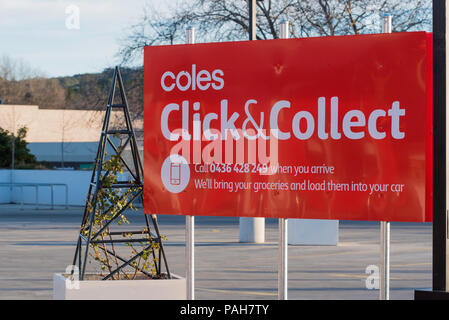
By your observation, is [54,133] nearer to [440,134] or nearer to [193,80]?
[193,80]

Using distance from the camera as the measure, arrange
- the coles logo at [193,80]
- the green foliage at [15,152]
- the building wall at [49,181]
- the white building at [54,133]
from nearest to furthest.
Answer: the coles logo at [193,80], the building wall at [49,181], the green foliage at [15,152], the white building at [54,133]

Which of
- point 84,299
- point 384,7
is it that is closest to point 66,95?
point 384,7

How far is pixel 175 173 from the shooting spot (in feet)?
25.1

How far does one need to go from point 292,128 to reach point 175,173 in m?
1.12

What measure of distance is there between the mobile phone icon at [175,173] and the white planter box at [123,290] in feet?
4.16

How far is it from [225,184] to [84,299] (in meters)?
1.85

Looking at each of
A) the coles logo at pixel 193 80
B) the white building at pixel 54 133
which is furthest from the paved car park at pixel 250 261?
the white building at pixel 54 133

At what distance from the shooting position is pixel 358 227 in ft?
77.6

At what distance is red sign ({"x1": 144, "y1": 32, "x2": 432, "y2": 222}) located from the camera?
22.7ft

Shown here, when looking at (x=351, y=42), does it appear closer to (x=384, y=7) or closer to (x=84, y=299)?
(x=84, y=299)

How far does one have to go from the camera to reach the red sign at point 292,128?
693cm

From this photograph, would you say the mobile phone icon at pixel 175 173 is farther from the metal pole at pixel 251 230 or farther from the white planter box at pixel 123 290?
the metal pole at pixel 251 230

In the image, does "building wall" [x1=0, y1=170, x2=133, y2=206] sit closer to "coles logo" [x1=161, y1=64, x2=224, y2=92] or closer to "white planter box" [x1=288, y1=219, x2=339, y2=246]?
"white planter box" [x1=288, y1=219, x2=339, y2=246]
